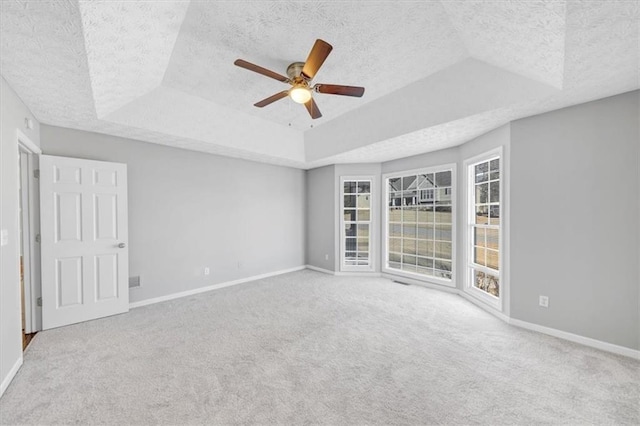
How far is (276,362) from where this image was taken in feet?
7.86

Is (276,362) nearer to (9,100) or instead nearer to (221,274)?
(221,274)

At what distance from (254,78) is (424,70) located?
196cm

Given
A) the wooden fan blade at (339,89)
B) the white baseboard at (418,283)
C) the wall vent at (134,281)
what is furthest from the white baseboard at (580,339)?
the wall vent at (134,281)

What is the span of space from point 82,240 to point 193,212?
4.82 ft

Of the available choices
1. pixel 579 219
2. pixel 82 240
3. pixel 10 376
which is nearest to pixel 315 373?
pixel 10 376

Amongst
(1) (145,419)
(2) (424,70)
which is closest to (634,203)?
(2) (424,70)

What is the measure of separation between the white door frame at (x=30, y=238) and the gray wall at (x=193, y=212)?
1.05ft

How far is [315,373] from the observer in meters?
2.23

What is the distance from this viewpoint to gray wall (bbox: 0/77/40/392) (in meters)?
2.06

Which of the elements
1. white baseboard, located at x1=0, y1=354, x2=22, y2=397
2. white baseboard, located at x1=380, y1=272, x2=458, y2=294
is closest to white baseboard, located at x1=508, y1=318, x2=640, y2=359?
white baseboard, located at x1=380, y1=272, x2=458, y2=294

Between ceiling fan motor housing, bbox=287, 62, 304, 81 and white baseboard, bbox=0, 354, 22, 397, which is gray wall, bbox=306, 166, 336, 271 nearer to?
ceiling fan motor housing, bbox=287, 62, 304, 81

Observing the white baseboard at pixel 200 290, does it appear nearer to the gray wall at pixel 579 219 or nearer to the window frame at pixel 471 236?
the window frame at pixel 471 236

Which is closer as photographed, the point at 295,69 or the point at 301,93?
the point at 301,93

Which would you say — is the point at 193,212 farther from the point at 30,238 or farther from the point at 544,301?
the point at 544,301
